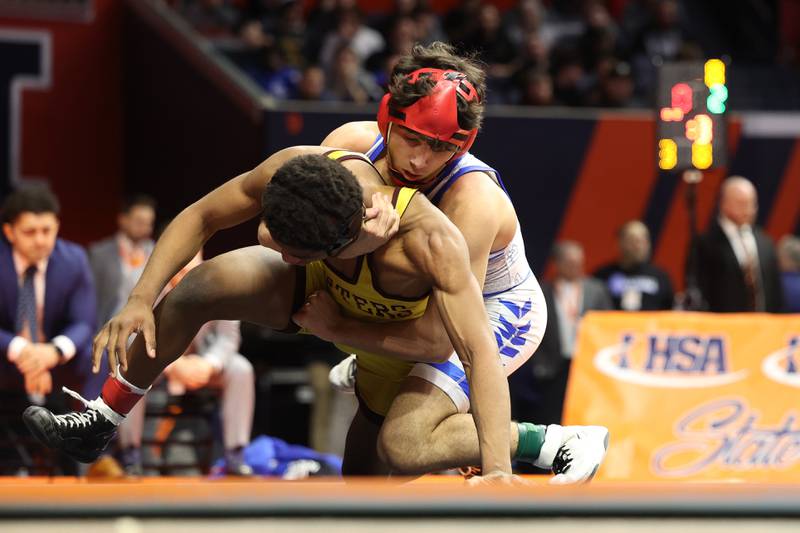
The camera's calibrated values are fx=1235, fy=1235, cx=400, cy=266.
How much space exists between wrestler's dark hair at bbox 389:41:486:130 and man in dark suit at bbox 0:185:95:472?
2349 millimetres

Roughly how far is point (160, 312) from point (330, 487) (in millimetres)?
1630

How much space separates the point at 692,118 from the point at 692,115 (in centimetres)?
2

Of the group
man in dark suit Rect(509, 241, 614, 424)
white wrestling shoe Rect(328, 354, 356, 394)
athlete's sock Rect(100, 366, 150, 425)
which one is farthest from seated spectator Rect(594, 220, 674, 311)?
athlete's sock Rect(100, 366, 150, 425)

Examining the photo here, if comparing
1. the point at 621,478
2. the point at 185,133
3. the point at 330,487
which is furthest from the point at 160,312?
the point at 185,133

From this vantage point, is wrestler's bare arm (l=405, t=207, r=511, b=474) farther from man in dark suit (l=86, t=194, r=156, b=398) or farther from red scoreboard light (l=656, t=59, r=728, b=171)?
red scoreboard light (l=656, t=59, r=728, b=171)

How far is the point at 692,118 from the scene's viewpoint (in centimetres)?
675

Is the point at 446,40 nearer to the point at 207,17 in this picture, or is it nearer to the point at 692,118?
the point at 207,17

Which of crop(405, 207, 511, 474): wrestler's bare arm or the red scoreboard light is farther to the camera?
the red scoreboard light

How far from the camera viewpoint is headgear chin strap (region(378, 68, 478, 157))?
3.10 m

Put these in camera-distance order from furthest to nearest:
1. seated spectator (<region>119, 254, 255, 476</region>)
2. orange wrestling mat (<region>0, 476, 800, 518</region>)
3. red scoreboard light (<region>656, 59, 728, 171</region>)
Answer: red scoreboard light (<region>656, 59, 728, 171</region>) < seated spectator (<region>119, 254, 255, 476</region>) < orange wrestling mat (<region>0, 476, 800, 518</region>)

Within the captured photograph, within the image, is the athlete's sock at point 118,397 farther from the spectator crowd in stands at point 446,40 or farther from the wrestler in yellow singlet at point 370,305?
the spectator crowd in stands at point 446,40

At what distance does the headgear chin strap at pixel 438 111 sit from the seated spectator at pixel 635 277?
13.7ft

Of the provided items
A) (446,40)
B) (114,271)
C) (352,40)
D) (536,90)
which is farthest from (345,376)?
(446,40)

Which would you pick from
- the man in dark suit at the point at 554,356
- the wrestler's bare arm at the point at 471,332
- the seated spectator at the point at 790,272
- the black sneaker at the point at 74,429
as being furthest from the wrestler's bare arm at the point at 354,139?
the seated spectator at the point at 790,272
